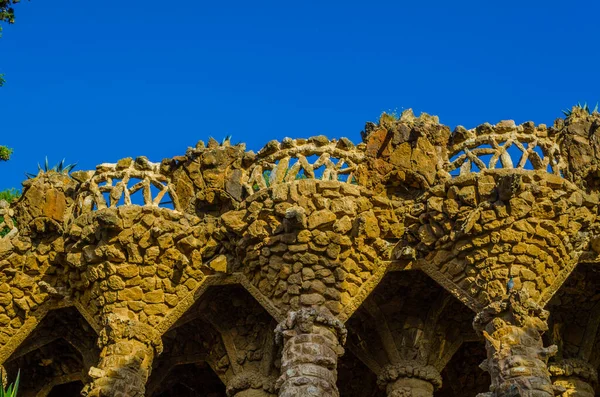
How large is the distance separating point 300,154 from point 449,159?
1.73 m

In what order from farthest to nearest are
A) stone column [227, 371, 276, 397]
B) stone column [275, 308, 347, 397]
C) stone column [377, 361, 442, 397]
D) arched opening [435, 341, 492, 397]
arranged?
arched opening [435, 341, 492, 397] < stone column [227, 371, 276, 397] < stone column [377, 361, 442, 397] < stone column [275, 308, 347, 397]

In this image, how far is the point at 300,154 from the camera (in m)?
10.9

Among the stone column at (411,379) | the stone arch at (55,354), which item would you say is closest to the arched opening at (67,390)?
the stone arch at (55,354)

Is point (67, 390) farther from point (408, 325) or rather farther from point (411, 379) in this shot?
point (411, 379)

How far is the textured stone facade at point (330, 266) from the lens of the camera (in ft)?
31.4

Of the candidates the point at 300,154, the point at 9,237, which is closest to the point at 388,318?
the point at 300,154

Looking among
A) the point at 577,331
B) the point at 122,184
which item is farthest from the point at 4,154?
the point at 577,331

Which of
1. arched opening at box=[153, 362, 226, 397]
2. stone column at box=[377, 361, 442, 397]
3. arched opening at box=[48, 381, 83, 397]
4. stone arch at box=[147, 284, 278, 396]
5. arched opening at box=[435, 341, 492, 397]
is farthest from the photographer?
arched opening at box=[48, 381, 83, 397]

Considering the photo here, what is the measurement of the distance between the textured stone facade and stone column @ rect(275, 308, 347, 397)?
0.02 metres

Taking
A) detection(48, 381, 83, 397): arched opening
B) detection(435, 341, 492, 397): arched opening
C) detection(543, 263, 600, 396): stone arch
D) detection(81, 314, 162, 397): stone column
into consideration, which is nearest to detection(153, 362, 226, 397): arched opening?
detection(48, 381, 83, 397): arched opening

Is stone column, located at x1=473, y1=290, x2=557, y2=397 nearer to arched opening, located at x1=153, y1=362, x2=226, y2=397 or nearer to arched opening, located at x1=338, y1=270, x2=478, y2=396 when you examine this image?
arched opening, located at x1=338, y1=270, x2=478, y2=396

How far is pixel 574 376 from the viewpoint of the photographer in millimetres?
10727

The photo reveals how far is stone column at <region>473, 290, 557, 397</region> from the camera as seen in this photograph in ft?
28.4

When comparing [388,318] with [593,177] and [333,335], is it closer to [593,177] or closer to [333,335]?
[333,335]
